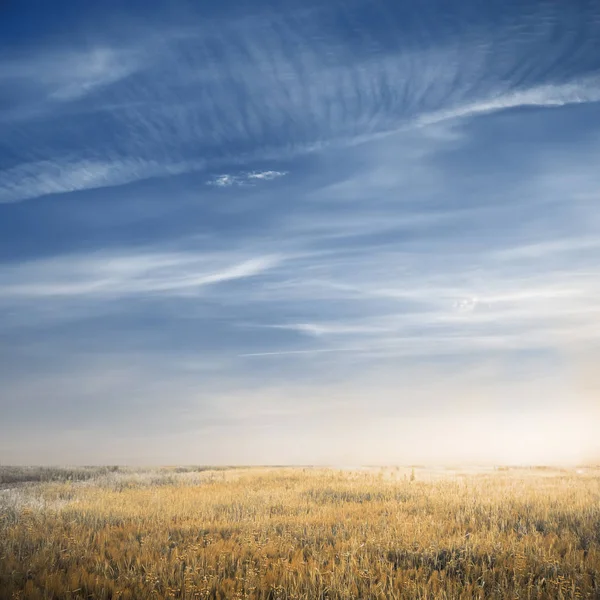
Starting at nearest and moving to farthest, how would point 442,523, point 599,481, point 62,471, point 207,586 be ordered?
point 207,586, point 442,523, point 599,481, point 62,471

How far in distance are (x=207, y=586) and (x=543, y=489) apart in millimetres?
15784

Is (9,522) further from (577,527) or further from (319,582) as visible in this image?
(577,527)

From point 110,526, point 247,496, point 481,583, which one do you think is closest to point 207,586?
point 481,583

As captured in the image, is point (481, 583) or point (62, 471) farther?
point (62, 471)

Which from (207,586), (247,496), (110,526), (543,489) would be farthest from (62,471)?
(207,586)

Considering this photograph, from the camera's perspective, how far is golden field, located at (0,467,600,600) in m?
7.93

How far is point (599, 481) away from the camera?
2303cm

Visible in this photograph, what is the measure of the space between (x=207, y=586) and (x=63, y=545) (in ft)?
15.4

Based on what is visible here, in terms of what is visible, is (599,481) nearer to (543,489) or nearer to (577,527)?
(543,489)

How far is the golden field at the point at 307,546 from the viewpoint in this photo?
7934 mm

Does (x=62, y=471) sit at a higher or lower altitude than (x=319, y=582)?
lower

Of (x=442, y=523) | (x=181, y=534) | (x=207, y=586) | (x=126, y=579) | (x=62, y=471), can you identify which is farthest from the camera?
(x=62, y=471)

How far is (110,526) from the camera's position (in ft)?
43.0

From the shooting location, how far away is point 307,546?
1030cm
